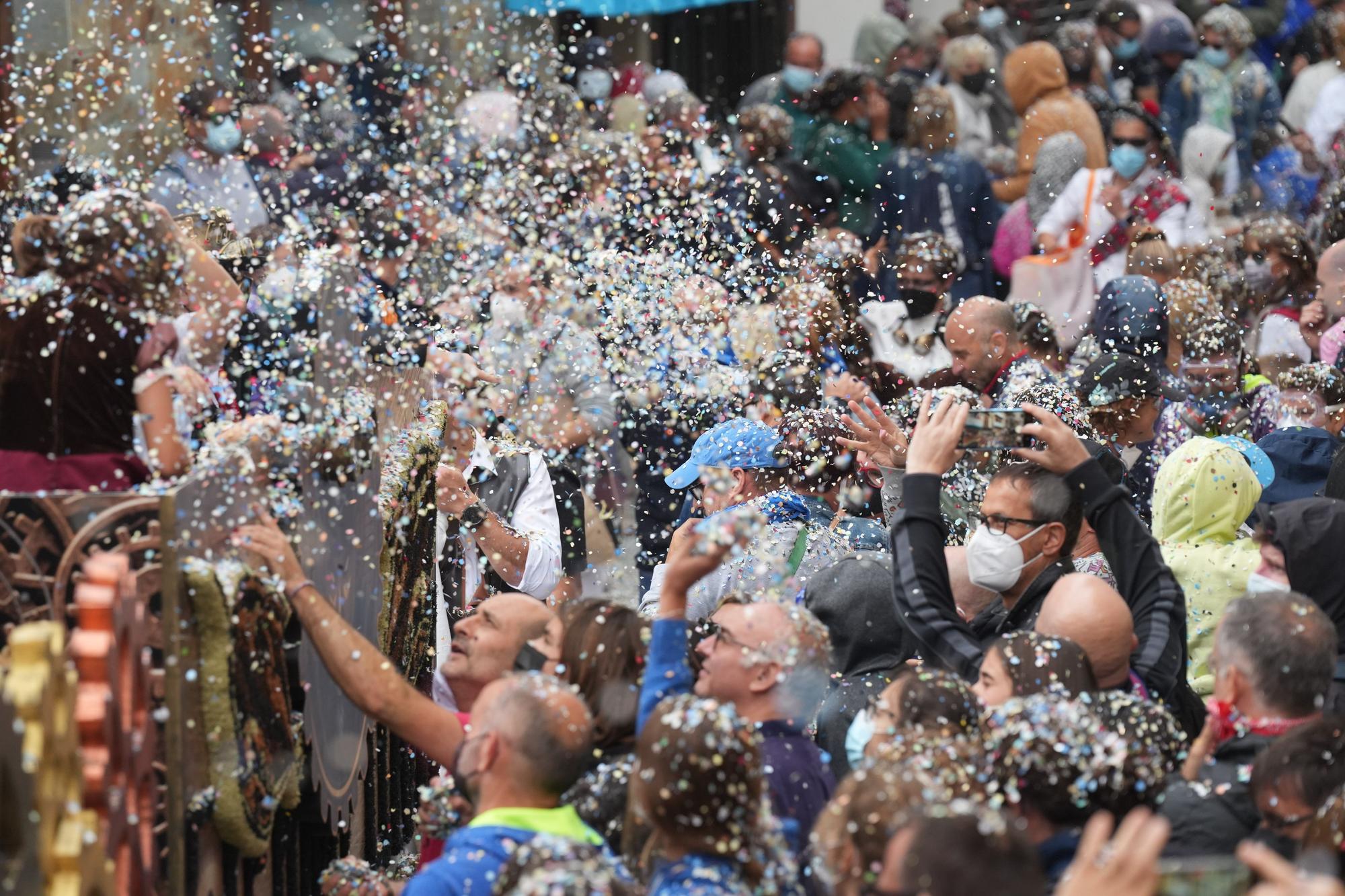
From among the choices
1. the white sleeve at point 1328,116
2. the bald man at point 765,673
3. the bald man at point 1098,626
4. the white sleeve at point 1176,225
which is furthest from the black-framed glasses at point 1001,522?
the white sleeve at point 1328,116

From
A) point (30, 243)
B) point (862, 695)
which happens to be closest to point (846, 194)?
point (862, 695)

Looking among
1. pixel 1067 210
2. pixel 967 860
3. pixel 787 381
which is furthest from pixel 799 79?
pixel 967 860

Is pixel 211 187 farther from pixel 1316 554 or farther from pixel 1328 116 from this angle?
pixel 1328 116

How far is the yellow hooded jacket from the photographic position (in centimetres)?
491

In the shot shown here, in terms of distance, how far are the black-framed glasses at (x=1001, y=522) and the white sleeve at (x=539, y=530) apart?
162 centimetres

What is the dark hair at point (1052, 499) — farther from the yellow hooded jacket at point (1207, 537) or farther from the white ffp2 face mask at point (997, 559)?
the yellow hooded jacket at point (1207, 537)

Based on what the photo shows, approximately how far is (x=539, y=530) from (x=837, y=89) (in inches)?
184

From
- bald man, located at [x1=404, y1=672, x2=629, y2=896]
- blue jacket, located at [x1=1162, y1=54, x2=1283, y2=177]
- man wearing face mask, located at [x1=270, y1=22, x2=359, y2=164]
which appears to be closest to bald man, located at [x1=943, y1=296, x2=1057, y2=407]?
bald man, located at [x1=404, y1=672, x2=629, y2=896]

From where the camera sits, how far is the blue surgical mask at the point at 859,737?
148 inches

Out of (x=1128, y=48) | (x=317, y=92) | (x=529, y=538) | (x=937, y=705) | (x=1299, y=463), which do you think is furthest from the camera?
(x=1128, y=48)

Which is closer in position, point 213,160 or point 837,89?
point 213,160

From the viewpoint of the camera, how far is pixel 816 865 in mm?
3100

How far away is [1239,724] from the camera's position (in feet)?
11.7

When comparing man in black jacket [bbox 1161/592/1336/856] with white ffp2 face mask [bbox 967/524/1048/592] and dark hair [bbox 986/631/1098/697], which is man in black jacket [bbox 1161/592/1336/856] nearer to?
dark hair [bbox 986/631/1098/697]
